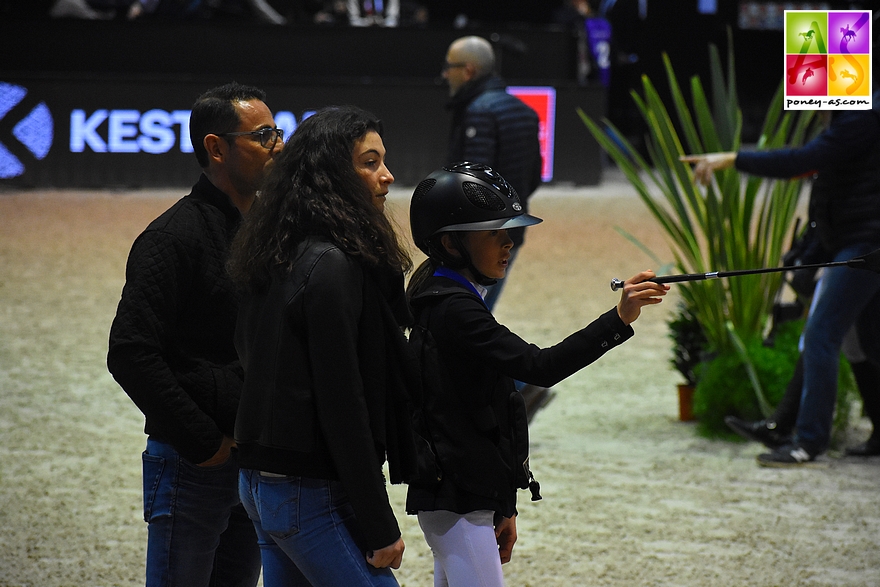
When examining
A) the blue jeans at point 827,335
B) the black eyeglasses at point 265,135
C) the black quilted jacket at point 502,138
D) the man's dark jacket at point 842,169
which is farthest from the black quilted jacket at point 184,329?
the black quilted jacket at point 502,138

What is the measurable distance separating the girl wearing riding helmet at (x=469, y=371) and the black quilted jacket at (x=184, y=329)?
0.44 meters

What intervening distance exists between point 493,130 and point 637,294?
3.37 m

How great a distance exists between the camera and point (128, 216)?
1156 centimetres

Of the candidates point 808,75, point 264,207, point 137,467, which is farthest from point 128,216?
point 264,207

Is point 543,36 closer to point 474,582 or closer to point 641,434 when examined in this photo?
point 641,434

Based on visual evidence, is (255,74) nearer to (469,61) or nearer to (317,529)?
(469,61)

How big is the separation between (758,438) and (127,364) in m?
3.52

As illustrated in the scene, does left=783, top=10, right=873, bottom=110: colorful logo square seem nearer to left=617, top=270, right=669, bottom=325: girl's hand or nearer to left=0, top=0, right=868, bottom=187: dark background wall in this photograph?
left=617, top=270, right=669, bottom=325: girl's hand

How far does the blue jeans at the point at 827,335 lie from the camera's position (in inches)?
178

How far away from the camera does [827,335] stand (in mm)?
4660

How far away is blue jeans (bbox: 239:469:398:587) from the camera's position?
200cm

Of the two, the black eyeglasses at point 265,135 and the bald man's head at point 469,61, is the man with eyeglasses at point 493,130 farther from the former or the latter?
the black eyeglasses at point 265,135

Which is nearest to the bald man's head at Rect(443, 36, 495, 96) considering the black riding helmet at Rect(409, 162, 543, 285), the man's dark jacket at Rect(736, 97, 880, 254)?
the man's dark jacket at Rect(736, 97, 880, 254)

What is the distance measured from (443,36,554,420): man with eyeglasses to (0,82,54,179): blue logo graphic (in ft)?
28.9
